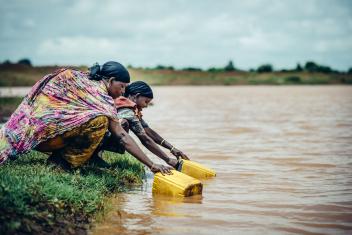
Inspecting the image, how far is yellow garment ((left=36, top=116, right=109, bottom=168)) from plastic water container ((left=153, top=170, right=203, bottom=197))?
736 mm

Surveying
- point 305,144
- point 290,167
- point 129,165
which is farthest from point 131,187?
point 305,144

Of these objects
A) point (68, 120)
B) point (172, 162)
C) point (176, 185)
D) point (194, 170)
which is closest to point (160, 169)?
point (176, 185)

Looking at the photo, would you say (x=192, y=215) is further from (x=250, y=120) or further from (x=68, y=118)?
(x=250, y=120)

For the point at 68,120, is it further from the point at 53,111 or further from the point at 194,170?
the point at 194,170

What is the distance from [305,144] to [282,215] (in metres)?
4.95

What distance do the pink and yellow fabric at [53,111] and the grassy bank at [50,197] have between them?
281mm

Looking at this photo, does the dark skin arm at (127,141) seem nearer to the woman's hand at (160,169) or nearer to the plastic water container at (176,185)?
the woman's hand at (160,169)

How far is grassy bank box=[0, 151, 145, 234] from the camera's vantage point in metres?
3.27

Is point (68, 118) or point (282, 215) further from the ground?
point (68, 118)

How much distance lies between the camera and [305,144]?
28.9 ft

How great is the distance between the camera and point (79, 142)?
465 centimetres

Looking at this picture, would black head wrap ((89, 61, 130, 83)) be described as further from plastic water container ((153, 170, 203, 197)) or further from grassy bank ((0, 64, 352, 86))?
grassy bank ((0, 64, 352, 86))

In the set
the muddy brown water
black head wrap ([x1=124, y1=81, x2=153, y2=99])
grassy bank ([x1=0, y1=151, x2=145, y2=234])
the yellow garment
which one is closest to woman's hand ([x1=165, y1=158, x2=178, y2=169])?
the muddy brown water

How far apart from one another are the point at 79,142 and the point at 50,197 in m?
1.08
